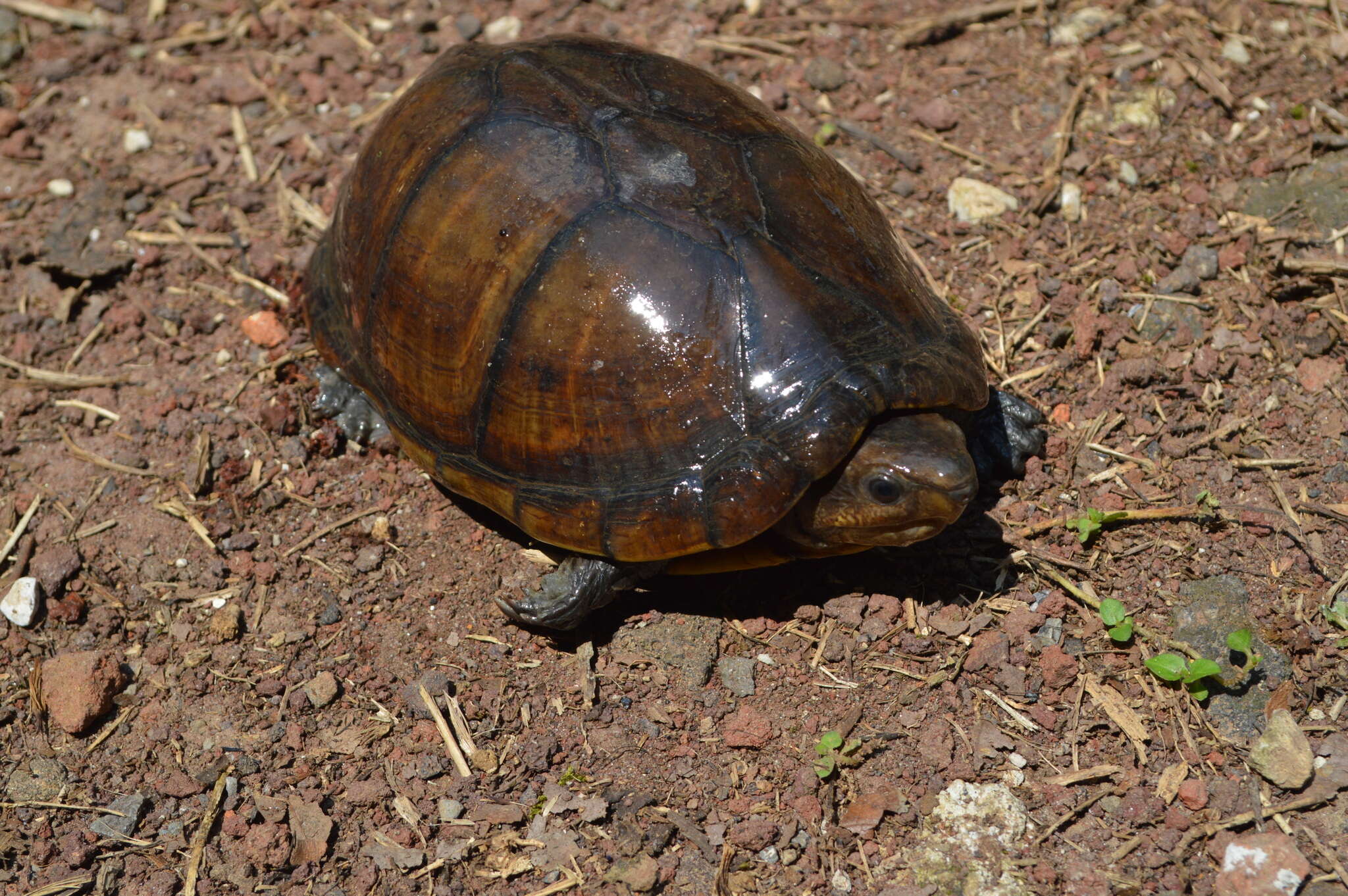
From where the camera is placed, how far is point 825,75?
5332 mm

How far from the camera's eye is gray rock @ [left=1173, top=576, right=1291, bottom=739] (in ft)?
10.8

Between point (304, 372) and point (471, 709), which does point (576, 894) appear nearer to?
point (471, 709)

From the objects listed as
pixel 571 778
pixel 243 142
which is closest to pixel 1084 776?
pixel 571 778

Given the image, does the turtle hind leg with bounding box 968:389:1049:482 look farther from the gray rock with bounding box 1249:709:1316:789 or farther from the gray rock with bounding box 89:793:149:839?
the gray rock with bounding box 89:793:149:839

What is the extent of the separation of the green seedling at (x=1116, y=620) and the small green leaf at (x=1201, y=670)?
0.69ft

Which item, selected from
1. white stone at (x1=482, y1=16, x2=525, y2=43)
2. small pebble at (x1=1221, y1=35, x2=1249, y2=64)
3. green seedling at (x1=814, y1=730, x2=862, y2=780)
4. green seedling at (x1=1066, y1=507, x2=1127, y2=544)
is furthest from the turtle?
small pebble at (x1=1221, y1=35, x2=1249, y2=64)

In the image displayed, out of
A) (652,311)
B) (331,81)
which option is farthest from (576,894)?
(331,81)

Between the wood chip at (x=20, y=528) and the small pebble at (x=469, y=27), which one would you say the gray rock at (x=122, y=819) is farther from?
the small pebble at (x=469, y=27)

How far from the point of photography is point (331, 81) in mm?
5656

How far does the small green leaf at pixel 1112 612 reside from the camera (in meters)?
3.44

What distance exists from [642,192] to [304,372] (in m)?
1.99

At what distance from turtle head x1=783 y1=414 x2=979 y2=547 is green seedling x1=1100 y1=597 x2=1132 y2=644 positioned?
638 mm

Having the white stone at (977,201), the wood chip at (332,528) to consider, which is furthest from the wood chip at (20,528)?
the white stone at (977,201)

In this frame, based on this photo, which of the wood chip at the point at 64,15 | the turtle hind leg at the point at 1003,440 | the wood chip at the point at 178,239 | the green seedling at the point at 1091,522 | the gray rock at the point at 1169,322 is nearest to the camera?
the green seedling at the point at 1091,522
